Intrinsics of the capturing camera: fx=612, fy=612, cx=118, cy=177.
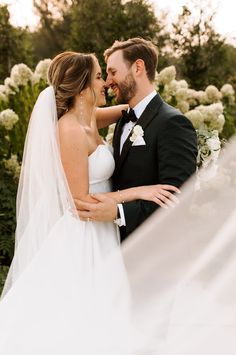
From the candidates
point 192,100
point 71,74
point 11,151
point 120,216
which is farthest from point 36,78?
point 120,216

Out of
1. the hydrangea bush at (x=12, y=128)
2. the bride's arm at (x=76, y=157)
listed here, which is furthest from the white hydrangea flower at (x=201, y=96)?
the bride's arm at (x=76, y=157)

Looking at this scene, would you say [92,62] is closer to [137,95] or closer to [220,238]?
[137,95]

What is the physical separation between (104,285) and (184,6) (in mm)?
6605

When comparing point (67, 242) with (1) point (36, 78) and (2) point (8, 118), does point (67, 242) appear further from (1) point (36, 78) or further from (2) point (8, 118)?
(1) point (36, 78)

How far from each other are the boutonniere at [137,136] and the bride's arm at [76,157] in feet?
0.96

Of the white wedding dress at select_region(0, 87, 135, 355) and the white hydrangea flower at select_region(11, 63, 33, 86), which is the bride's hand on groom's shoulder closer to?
the white wedding dress at select_region(0, 87, 135, 355)

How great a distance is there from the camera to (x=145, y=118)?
3.50 metres

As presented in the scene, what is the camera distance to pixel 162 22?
9.69 m

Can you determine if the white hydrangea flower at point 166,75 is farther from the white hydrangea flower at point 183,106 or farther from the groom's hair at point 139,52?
the groom's hair at point 139,52

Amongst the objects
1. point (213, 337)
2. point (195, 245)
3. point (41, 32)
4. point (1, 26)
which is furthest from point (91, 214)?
point (41, 32)

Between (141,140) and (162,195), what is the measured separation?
0.35 metres

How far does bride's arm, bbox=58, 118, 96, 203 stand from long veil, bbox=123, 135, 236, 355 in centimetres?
41

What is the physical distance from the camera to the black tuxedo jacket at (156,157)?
3.30 m

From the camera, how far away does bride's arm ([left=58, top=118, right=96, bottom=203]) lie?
10.7ft
